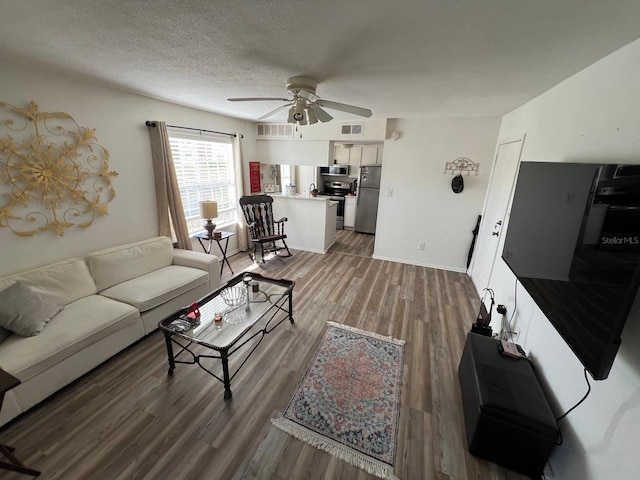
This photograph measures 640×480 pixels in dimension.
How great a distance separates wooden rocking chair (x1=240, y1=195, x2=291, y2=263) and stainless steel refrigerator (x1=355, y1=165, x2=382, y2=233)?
2209mm

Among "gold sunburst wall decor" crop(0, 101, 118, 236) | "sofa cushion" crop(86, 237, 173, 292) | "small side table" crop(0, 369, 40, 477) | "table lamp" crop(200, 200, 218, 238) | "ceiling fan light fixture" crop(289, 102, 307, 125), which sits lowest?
"small side table" crop(0, 369, 40, 477)

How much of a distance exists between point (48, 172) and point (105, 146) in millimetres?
599

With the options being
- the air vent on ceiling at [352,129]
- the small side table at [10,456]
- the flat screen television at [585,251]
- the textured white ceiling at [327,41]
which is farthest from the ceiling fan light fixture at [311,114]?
the small side table at [10,456]

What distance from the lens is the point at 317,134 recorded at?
4500 mm

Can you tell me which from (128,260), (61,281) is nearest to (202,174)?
(128,260)

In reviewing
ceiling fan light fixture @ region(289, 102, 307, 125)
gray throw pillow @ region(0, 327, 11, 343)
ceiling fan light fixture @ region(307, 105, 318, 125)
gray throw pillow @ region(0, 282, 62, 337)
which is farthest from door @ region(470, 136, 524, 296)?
gray throw pillow @ region(0, 327, 11, 343)

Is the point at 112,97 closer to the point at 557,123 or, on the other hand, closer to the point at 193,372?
the point at 193,372

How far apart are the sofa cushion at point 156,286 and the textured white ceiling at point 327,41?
1894mm

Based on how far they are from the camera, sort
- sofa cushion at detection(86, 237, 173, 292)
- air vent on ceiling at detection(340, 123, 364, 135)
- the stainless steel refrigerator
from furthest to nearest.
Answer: the stainless steel refrigerator, air vent on ceiling at detection(340, 123, 364, 135), sofa cushion at detection(86, 237, 173, 292)

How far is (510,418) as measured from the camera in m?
1.36

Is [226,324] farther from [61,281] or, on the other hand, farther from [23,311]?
[61,281]

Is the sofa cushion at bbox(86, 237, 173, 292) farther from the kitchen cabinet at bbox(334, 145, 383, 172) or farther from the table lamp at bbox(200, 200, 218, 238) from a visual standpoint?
the kitchen cabinet at bbox(334, 145, 383, 172)

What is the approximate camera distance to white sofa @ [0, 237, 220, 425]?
1665mm

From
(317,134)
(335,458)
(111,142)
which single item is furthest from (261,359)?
(317,134)
